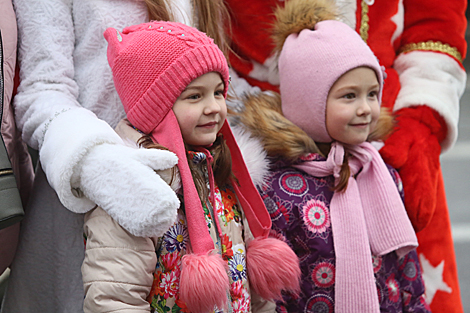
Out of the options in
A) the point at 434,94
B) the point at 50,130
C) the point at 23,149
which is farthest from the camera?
the point at 434,94

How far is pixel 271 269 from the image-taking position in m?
1.21

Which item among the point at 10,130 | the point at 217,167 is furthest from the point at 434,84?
the point at 10,130

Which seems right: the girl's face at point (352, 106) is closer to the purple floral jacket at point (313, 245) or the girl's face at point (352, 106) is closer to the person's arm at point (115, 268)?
the purple floral jacket at point (313, 245)

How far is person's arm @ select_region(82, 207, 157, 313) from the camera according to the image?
0.96m

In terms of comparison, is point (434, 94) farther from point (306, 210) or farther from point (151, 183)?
point (151, 183)

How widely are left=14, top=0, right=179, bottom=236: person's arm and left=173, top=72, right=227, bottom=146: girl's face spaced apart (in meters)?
0.14

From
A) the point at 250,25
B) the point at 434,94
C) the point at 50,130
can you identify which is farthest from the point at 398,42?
the point at 50,130

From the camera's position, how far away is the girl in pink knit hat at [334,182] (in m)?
1.37

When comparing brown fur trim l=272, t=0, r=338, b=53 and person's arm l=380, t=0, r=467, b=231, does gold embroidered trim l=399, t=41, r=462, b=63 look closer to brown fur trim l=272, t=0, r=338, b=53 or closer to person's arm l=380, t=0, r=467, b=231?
person's arm l=380, t=0, r=467, b=231

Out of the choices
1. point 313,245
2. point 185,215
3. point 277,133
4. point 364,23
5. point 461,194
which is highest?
point 364,23

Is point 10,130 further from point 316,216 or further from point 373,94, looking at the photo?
point 373,94

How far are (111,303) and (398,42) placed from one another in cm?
156

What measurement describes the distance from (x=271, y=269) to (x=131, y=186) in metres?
0.48

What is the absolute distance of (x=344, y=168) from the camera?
1456 mm
